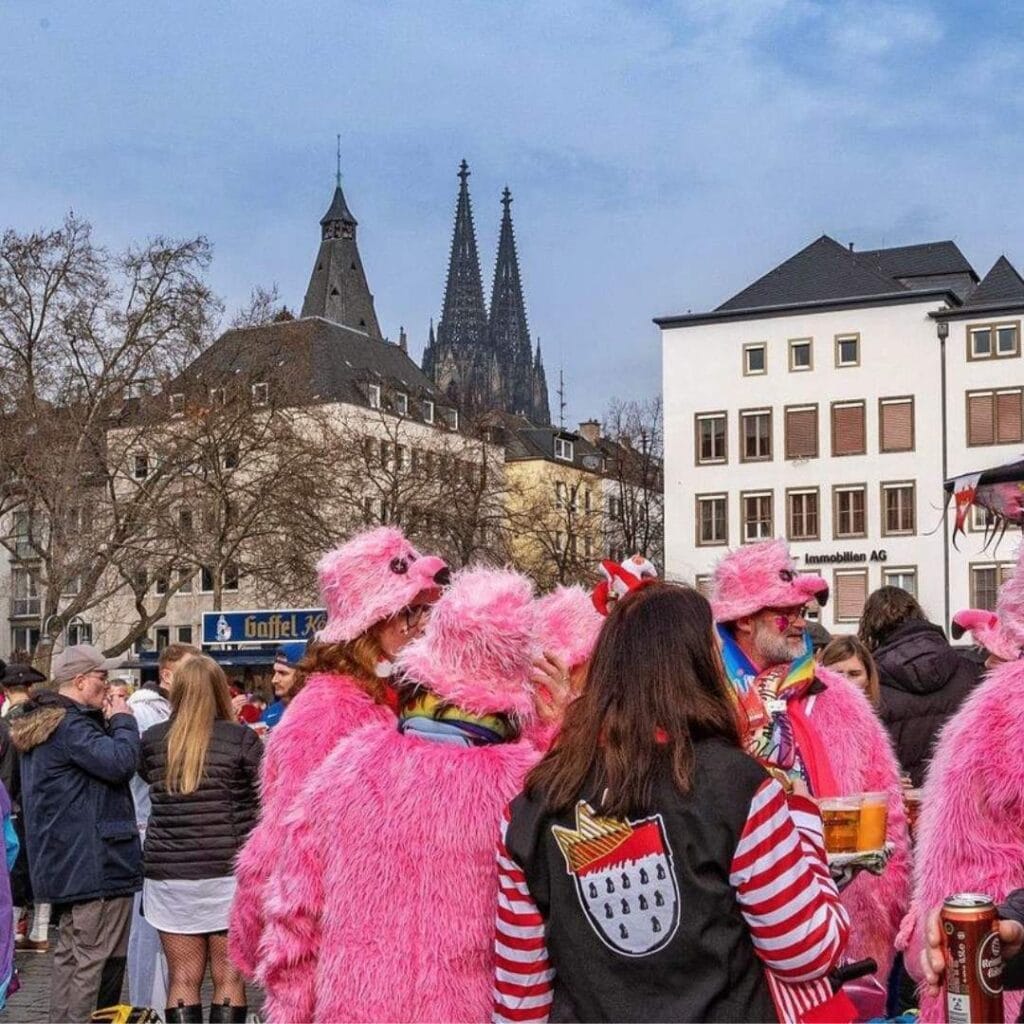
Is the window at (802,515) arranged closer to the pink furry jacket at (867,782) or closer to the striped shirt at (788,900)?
the pink furry jacket at (867,782)

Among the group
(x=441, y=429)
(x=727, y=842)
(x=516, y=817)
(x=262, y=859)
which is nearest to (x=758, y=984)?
(x=727, y=842)

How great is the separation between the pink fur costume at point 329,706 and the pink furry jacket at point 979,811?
1.56 meters

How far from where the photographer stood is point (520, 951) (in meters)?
3.39

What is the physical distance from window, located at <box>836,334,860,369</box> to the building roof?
1.26 m

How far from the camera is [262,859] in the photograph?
4.86 metres

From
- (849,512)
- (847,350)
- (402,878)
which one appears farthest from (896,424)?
(402,878)

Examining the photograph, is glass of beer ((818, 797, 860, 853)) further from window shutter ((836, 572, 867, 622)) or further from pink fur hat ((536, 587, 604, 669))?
window shutter ((836, 572, 867, 622))

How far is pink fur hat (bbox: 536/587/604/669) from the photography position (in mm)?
5336

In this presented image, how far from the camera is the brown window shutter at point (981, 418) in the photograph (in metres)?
57.8

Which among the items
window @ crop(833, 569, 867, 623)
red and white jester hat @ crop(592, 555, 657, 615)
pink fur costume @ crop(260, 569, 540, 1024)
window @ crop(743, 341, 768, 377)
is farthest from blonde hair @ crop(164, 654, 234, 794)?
window @ crop(743, 341, 768, 377)

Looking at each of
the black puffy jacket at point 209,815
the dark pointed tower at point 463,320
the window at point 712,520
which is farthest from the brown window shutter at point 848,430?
the dark pointed tower at point 463,320

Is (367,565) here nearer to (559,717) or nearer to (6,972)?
(559,717)

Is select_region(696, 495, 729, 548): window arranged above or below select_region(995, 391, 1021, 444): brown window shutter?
below

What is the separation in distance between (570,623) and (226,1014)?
9.36ft
